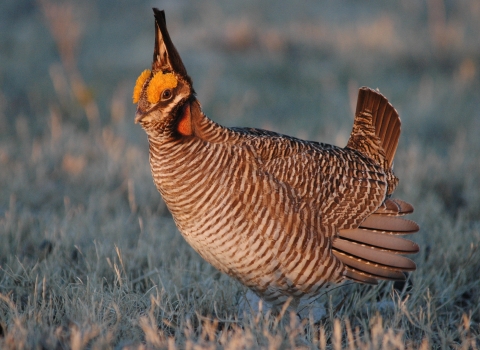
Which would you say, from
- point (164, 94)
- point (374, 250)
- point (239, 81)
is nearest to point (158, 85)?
point (164, 94)

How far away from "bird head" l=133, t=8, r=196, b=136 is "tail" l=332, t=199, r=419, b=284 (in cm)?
102

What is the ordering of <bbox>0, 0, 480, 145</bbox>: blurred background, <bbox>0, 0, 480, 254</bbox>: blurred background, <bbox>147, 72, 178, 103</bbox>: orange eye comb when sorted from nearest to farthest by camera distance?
<bbox>147, 72, 178, 103</bbox>: orange eye comb < <bbox>0, 0, 480, 254</bbox>: blurred background < <bbox>0, 0, 480, 145</bbox>: blurred background

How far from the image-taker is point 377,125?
12.1 ft

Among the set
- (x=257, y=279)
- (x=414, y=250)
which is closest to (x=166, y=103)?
(x=257, y=279)

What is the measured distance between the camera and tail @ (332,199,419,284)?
2986mm

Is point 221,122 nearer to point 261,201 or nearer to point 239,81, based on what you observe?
point 239,81

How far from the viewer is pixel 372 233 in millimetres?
3092

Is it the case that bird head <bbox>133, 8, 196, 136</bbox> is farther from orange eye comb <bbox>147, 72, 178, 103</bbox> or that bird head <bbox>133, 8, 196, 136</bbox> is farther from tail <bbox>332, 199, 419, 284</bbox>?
tail <bbox>332, 199, 419, 284</bbox>

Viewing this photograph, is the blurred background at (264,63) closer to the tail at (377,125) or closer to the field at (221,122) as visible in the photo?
the field at (221,122)

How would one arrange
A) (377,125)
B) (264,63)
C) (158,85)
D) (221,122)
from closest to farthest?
(158,85), (377,125), (221,122), (264,63)

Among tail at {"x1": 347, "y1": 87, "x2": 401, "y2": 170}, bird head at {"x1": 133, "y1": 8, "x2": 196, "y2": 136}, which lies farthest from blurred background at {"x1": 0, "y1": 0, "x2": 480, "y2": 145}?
bird head at {"x1": 133, "y1": 8, "x2": 196, "y2": 136}

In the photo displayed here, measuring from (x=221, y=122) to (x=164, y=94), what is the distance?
436 cm

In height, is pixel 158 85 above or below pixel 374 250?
above

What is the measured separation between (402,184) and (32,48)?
25.8 ft
